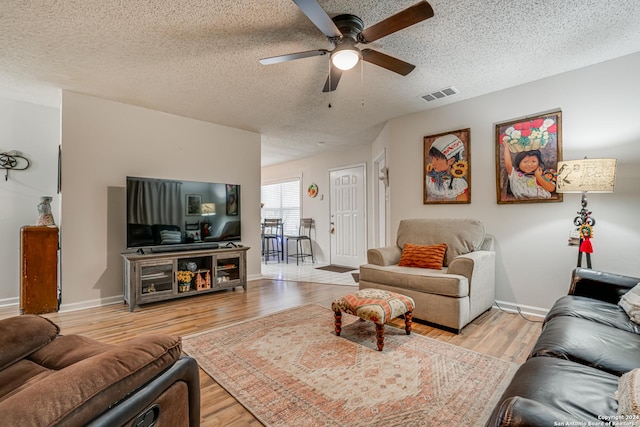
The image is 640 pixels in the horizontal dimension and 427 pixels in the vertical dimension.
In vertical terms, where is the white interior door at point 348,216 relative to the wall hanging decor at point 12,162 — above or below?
below

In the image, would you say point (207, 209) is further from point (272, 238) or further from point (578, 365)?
point (578, 365)

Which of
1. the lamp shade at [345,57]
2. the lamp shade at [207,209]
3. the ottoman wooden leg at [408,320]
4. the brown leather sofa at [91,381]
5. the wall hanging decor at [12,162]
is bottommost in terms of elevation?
the ottoman wooden leg at [408,320]

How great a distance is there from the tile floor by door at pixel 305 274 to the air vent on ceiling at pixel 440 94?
2.74 m

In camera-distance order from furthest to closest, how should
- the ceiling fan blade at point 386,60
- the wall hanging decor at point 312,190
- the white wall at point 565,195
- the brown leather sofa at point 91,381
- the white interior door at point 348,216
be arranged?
1. the wall hanging decor at point 312,190
2. the white interior door at point 348,216
3. the white wall at point 565,195
4. the ceiling fan blade at point 386,60
5. the brown leather sofa at point 91,381

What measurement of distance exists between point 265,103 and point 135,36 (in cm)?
155

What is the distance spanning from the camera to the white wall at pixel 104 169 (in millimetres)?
3299

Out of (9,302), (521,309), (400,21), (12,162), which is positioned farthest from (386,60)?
(9,302)

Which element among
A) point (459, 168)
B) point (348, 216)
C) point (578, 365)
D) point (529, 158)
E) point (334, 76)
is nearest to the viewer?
point (578, 365)

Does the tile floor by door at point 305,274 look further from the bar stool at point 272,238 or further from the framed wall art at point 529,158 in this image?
the framed wall art at point 529,158

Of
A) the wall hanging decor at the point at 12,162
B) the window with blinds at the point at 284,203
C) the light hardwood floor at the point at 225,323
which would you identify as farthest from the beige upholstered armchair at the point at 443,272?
the wall hanging decor at the point at 12,162

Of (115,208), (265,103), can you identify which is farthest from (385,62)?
(115,208)

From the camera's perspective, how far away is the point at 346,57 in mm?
2049

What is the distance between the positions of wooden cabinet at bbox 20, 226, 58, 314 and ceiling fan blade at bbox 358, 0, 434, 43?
3711mm

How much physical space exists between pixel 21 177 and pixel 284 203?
4.74 m
